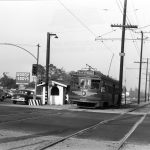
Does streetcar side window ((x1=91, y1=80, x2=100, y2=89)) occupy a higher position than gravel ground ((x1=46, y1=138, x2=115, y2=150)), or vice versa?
streetcar side window ((x1=91, y1=80, x2=100, y2=89))

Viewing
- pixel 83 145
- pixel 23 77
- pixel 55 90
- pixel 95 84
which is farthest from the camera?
pixel 23 77

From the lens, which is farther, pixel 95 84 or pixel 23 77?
pixel 23 77

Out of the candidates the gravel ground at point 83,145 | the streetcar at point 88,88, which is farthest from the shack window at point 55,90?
the gravel ground at point 83,145

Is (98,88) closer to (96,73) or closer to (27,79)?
(96,73)

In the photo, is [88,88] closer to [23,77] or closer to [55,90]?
[55,90]

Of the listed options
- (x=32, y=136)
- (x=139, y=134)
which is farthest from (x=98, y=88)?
(x=32, y=136)

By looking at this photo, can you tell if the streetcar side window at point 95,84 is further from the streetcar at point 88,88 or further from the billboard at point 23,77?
the billboard at point 23,77

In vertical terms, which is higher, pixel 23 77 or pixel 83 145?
pixel 23 77

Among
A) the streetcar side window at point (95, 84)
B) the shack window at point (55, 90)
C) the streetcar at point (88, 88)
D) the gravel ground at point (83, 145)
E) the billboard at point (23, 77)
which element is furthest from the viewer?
the billboard at point (23, 77)

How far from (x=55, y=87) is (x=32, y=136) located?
3417 cm

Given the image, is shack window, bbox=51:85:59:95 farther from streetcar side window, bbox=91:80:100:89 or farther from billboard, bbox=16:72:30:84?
streetcar side window, bbox=91:80:100:89

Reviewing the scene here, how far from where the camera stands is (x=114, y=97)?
154 ft

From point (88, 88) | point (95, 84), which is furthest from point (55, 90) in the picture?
point (95, 84)

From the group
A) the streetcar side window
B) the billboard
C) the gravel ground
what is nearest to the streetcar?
the streetcar side window
